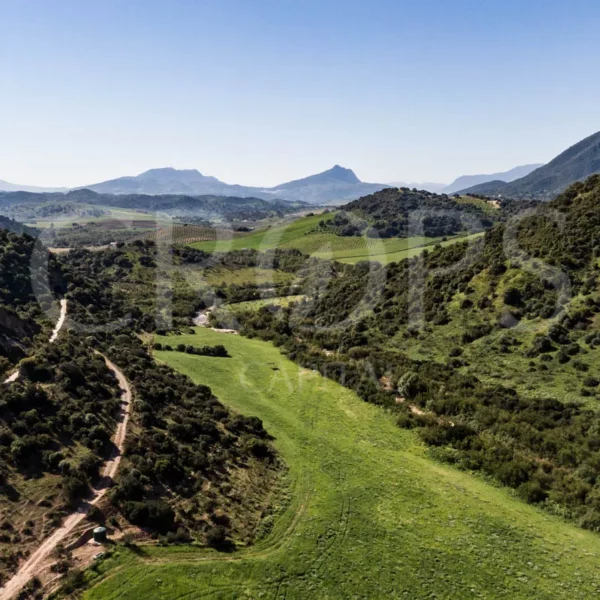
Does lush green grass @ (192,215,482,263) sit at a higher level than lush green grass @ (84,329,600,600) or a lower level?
higher

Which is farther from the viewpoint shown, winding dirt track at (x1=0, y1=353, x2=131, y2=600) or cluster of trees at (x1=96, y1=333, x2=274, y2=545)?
cluster of trees at (x1=96, y1=333, x2=274, y2=545)

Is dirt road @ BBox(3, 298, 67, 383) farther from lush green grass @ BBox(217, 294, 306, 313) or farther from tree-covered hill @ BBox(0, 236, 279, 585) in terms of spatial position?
lush green grass @ BBox(217, 294, 306, 313)

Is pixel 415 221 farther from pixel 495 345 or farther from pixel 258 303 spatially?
pixel 495 345

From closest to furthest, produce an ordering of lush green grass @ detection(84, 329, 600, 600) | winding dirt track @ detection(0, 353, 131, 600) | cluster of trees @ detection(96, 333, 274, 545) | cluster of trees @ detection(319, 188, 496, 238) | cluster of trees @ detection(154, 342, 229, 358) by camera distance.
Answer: winding dirt track @ detection(0, 353, 131, 600)
lush green grass @ detection(84, 329, 600, 600)
cluster of trees @ detection(96, 333, 274, 545)
cluster of trees @ detection(154, 342, 229, 358)
cluster of trees @ detection(319, 188, 496, 238)

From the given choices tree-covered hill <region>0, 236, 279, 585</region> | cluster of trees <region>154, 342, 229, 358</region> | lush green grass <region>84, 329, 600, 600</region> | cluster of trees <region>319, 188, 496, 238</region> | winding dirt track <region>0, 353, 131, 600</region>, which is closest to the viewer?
winding dirt track <region>0, 353, 131, 600</region>

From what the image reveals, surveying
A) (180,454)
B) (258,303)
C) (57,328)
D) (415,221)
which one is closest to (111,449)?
(180,454)

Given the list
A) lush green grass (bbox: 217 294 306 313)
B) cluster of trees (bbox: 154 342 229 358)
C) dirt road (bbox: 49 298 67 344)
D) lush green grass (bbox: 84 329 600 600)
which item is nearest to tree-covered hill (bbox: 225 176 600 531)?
lush green grass (bbox: 84 329 600 600)
